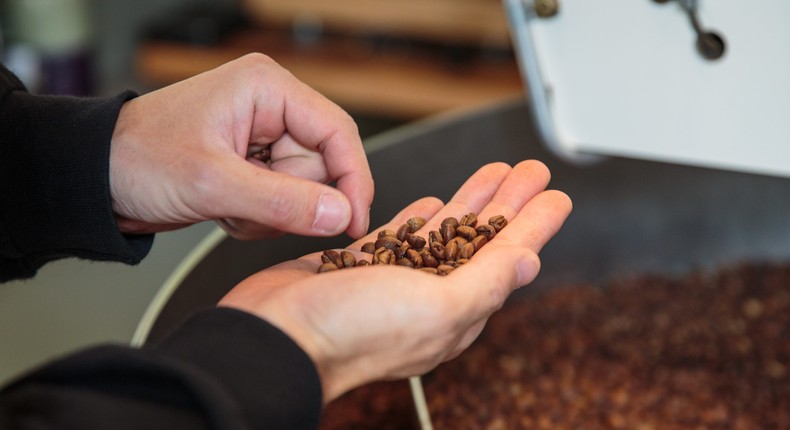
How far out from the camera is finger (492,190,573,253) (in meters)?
0.89

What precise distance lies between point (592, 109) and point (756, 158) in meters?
0.23

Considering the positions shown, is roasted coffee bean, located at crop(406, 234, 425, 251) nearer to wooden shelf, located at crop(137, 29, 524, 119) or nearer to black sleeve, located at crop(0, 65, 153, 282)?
black sleeve, located at crop(0, 65, 153, 282)

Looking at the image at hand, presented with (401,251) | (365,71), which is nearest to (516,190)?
(401,251)

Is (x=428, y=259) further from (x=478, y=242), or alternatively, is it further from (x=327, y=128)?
(x=327, y=128)

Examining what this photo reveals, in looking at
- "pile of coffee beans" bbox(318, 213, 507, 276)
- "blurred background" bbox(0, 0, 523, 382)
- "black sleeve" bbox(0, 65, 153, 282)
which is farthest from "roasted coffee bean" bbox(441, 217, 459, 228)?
"blurred background" bbox(0, 0, 523, 382)

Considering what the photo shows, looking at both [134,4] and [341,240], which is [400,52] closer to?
[134,4]

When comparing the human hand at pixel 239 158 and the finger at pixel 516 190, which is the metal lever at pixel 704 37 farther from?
the human hand at pixel 239 158

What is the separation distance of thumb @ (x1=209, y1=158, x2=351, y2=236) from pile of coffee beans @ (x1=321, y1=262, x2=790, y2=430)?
0.33m

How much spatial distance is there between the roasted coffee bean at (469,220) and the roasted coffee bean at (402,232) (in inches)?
2.4

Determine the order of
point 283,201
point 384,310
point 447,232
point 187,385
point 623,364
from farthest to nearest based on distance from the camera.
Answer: point 623,364
point 447,232
point 283,201
point 384,310
point 187,385

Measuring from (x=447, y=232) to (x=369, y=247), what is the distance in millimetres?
89

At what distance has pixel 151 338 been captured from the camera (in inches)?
37.6

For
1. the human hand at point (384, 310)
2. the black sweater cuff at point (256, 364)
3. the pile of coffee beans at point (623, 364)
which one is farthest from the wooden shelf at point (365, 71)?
the black sweater cuff at point (256, 364)

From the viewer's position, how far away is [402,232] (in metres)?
0.98
